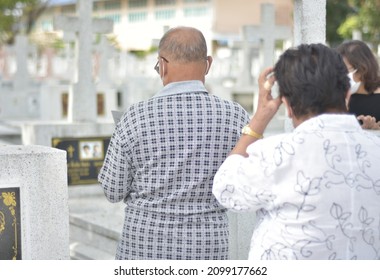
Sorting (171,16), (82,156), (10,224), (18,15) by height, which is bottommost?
(82,156)

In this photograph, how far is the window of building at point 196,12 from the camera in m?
55.8

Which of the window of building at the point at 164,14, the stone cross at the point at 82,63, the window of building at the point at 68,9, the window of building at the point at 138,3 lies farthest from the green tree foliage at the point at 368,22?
the window of building at the point at 68,9

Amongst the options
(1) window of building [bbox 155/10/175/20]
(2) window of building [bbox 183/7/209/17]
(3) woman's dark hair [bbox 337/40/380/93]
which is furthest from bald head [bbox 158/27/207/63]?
(1) window of building [bbox 155/10/175/20]

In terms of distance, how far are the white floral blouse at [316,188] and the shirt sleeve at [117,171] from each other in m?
0.60

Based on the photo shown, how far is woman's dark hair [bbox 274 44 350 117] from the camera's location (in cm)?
268

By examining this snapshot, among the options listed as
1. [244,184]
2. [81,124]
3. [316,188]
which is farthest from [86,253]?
[316,188]

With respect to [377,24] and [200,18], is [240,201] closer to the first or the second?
[377,24]

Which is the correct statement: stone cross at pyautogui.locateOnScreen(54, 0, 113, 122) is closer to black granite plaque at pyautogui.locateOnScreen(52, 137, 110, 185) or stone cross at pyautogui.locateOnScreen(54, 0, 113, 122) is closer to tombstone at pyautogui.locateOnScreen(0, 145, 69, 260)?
black granite plaque at pyautogui.locateOnScreen(52, 137, 110, 185)

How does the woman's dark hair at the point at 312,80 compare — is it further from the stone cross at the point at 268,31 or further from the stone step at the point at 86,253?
the stone cross at the point at 268,31

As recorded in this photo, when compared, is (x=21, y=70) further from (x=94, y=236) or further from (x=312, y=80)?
(x=312, y=80)

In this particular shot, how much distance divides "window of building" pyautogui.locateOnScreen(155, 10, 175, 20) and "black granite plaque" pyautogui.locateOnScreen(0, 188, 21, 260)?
56.8 meters

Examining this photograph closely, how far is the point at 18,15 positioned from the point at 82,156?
27.5 m

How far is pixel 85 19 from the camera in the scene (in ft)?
29.9

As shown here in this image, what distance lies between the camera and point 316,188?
2.63m
